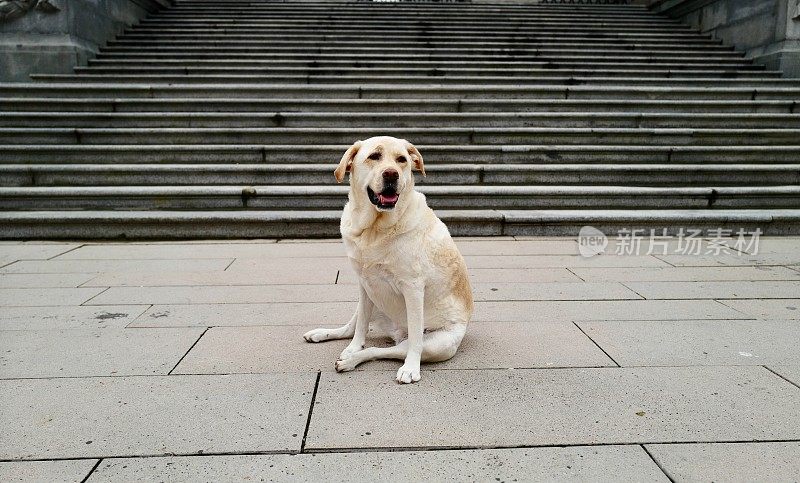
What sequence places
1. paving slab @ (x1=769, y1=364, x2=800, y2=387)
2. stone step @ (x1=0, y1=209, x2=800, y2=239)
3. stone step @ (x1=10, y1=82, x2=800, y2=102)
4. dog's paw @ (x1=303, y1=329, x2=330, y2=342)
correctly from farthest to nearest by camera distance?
stone step @ (x1=10, y1=82, x2=800, y2=102)
stone step @ (x1=0, y1=209, x2=800, y2=239)
dog's paw @ (x1=303, y1=329, x2=330, y2=342)
paving slab @ (x1=769, y1=364, x2=800, y2=387)

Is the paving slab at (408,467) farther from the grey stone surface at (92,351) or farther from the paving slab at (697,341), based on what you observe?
the paving slab at (697,341)

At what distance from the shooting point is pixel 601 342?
11.3 ft

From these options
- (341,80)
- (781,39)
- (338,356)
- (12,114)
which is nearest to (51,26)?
(12,114)

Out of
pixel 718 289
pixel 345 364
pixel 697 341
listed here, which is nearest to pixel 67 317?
pixel 345 364

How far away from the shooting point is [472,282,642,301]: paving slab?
14.6 feet

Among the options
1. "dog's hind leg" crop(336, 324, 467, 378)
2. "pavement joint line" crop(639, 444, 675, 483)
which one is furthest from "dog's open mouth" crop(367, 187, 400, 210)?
"pavement joint line" crop(639, 444, 675, 483)

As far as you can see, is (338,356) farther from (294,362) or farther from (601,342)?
(601,342)

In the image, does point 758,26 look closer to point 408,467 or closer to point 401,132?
point 401,132

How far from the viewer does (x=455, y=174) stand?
308 inches

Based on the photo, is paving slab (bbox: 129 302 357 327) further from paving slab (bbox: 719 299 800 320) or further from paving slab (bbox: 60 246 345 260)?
paving slab (bbox: 719 299 800 320)

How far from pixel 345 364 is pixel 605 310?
2329 mm

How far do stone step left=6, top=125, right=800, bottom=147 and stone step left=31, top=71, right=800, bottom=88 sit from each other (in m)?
1.98

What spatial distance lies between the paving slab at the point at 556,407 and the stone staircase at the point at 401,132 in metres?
4.15

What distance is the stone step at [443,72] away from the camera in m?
10.3
